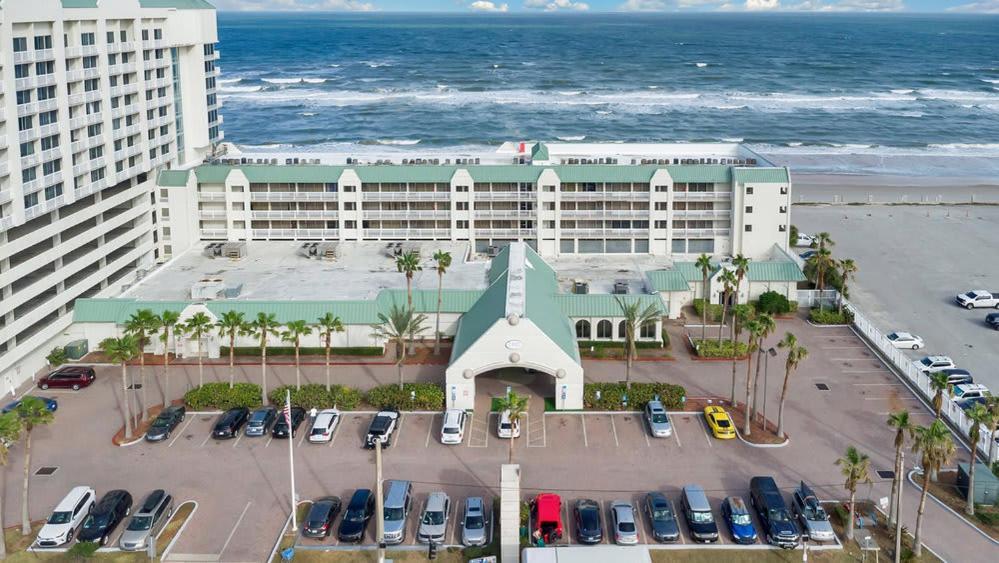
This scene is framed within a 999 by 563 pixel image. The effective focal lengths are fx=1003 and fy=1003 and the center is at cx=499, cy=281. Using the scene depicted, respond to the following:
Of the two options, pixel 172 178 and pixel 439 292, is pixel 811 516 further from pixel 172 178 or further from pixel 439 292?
pixel 172 178

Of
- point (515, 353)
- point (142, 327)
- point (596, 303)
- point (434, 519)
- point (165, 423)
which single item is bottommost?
point (434, 519)

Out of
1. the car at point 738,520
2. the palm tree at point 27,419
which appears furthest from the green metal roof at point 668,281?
the palm tree at point 27,419

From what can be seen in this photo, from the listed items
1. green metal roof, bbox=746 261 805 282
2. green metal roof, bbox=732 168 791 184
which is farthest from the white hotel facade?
green metal roof, bbox=746 261 805 282

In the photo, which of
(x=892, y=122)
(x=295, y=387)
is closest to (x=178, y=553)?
(x=295, y=387)

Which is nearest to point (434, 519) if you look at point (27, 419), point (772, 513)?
point (772, 513)

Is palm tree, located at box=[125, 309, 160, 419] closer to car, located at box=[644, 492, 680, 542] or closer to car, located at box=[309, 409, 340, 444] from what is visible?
car, located at box=[309, 409, 340, 444]

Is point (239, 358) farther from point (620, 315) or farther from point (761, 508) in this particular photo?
point (761, 508)

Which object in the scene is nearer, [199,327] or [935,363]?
[199,327]

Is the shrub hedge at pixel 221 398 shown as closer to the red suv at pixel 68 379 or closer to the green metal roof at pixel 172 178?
the red suv at pixel 68 379
